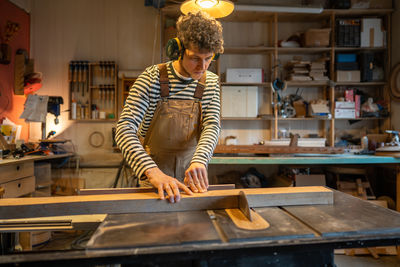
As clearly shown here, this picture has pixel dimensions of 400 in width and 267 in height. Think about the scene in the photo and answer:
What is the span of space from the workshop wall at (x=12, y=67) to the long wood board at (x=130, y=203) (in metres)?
3.35

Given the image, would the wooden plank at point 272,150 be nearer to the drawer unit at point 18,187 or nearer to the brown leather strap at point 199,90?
the brown leather strap at point 199,90

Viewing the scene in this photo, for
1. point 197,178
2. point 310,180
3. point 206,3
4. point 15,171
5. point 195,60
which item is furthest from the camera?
point 310,180

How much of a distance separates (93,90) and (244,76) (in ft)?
7.71

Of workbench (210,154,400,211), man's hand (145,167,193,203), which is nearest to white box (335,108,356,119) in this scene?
workbench (210,154,400,211)

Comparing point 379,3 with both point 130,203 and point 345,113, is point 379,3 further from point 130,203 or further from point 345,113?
point 130,203

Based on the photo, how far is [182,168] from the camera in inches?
61.6

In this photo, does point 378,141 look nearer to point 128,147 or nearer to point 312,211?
point 312,211

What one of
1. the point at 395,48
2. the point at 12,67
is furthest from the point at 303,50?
Result: the point at 12,67

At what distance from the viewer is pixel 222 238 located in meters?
0.74

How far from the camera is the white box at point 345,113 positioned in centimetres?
376

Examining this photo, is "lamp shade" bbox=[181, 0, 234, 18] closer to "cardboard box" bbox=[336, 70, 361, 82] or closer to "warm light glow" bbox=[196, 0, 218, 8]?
"warm light glow" bbox=[196, 0, 218, 8]

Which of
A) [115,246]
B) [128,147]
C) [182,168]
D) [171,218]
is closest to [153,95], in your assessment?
[128,147]

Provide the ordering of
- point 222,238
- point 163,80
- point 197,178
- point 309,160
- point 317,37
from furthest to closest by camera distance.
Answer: point 317,37
point 309,160
point 163,80
point 197,178
point 222,238

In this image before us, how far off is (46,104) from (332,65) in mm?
4037
